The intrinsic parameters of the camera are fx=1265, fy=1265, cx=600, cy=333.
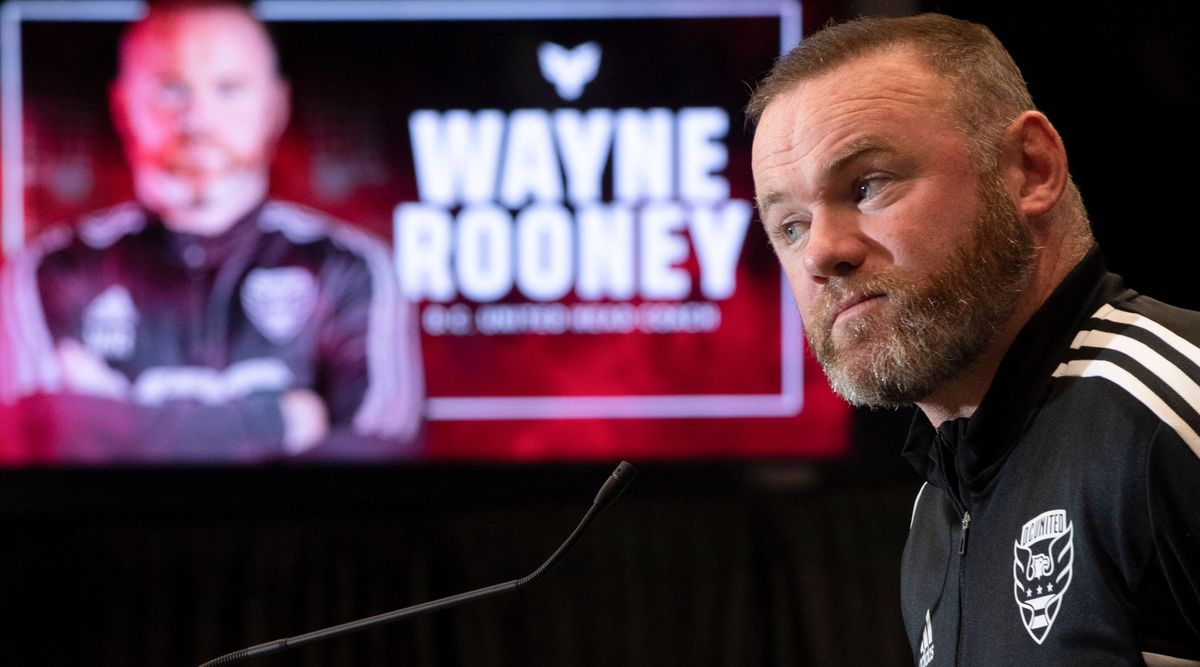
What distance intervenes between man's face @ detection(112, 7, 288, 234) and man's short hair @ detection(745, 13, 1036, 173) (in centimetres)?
213

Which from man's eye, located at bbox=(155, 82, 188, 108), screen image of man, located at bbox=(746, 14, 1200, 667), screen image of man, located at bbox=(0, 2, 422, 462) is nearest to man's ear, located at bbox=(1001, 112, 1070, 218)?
screen image of man, located at bbox=(746, 14, 1200, 667)

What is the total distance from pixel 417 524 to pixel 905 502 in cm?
124

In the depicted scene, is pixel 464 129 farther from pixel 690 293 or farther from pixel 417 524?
pixel 417 524

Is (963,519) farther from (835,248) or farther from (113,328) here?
(113,328)

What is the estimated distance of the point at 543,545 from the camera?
10.5ft

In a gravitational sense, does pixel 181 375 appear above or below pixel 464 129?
below

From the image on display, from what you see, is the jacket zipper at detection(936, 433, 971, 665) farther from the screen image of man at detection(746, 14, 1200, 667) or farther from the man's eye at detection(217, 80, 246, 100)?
the man's eye at detection(217, 80, 246, 100)

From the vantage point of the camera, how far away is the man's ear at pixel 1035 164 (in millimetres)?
1275

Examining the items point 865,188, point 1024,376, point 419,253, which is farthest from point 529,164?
point 1024,376

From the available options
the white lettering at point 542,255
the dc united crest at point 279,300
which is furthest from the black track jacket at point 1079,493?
the dc united crest at point 279,300

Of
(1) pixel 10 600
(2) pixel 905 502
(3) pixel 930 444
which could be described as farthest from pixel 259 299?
(3) pixel 930 444

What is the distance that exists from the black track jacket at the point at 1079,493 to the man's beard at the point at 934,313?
0.04 meters

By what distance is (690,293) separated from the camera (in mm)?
3207

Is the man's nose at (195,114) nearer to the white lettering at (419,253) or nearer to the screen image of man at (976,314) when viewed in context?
the white lettering at (419,253)
